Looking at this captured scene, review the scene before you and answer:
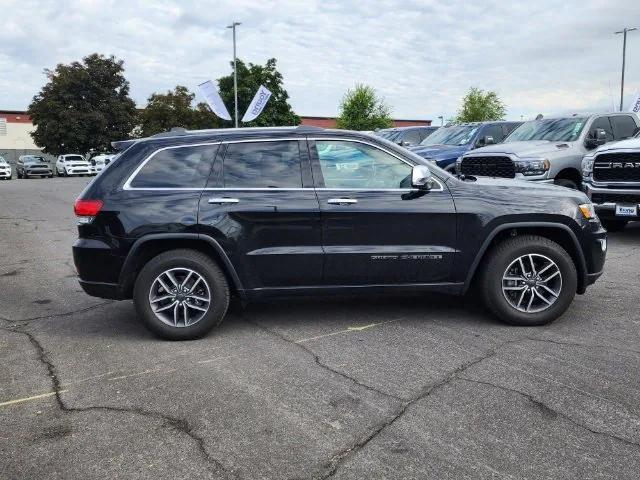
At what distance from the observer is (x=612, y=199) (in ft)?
31.9

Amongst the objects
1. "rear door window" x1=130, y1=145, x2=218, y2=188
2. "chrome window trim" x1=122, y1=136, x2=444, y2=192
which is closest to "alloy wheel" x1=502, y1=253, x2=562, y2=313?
"chrome window trim" x1=122, y1=136, x2=444, y2=192

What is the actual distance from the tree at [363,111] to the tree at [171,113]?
40.5 ft

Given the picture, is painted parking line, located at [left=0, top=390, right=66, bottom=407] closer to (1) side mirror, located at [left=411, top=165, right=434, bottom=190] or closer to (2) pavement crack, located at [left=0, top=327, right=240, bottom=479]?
(2) pavement crack, located at [left=0, top=327, right=240, bottom=479]

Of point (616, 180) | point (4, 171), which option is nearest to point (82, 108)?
point (4, 171)

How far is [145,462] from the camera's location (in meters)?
3.11

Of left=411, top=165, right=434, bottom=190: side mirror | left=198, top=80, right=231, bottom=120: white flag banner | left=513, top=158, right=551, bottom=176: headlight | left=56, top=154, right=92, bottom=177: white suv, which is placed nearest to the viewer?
left=411, top=165, right=434, bottom=190: side mirror

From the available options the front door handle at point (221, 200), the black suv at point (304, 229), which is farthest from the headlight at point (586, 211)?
the front door handle at point (221, 200)

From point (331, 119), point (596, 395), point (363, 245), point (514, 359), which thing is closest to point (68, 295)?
point (363, 245)

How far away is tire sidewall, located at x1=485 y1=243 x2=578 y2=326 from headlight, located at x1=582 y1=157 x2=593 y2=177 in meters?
5.51

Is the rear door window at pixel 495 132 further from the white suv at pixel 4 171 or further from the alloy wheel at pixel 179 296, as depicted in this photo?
the white suv at pixel 4 171

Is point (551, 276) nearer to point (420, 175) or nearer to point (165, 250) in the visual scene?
point (420, 175)

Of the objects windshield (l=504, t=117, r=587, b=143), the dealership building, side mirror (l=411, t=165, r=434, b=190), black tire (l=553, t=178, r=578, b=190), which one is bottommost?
black tire (l=553, t=178, r=578, b=190)

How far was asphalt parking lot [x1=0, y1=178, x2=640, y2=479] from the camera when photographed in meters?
3.10

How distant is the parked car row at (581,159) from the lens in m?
9.59
